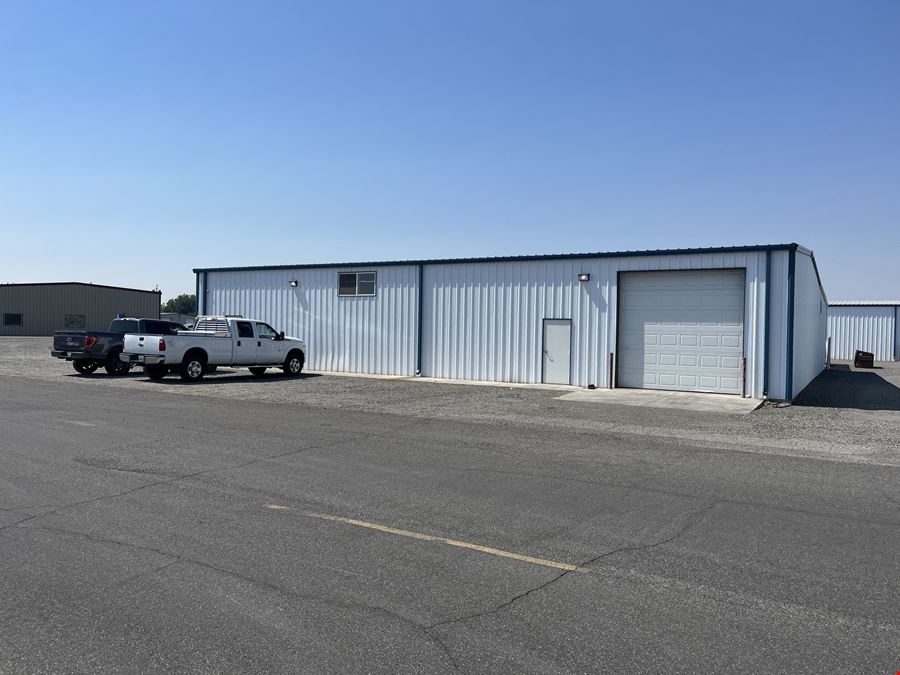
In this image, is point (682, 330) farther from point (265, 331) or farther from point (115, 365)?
point (115, 365)

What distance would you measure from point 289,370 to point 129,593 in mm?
21330

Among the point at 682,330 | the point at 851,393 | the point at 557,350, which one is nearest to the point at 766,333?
the point at 682,330

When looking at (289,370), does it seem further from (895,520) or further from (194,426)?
(895,520)

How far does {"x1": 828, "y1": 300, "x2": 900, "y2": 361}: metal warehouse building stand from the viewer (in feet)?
149

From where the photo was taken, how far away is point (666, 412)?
53.8ft

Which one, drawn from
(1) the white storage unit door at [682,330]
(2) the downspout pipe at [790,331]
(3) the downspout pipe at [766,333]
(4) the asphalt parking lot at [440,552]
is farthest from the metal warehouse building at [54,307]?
(2) the downspout pipe at [790,331]

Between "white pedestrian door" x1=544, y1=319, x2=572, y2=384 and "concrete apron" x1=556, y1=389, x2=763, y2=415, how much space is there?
162 cm

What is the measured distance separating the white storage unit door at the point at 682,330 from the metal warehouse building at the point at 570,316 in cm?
3

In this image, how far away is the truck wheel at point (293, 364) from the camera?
1003 inches

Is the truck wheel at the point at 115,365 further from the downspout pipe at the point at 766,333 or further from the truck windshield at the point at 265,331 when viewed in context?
the downspout pipe at the point at 766,333

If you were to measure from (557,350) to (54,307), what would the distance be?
52774mm

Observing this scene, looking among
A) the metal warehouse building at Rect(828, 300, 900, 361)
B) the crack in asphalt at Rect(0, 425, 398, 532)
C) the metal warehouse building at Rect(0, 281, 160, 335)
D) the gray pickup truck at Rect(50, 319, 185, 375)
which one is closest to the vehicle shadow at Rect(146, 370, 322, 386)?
the gray pickup truck at Rect(50, 319, 185, 375)

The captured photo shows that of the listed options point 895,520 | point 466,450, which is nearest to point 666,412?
point 466,450

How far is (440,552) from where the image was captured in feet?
18.7
